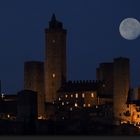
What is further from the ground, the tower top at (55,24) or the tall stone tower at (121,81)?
the tower top at (55,24)

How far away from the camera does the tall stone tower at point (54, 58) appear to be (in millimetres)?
175125

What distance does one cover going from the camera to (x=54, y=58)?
178 meters

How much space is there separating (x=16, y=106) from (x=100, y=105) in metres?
15.5

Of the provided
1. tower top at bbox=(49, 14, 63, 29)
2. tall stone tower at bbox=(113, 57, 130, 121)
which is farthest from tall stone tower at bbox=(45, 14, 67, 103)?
tall stone tower at bbox=(113, 57, 130, 121)

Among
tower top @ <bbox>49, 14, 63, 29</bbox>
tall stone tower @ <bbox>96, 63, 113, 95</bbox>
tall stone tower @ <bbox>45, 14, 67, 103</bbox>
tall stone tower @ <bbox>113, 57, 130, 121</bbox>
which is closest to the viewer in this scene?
tall stone tower @ <bbox>113, 57, 130, 121</bbox>

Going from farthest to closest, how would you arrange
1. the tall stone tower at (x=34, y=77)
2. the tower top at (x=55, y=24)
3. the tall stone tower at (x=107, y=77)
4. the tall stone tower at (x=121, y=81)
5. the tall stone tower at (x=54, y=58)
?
the tower top at (x=55, y=24)
the tall stone tower at (x=54, y=58)
the tall stone tower at (x=107, y=77)
the tall stone tower at (x=34, y=77)
the tall stone tower at (x=121, y=81)

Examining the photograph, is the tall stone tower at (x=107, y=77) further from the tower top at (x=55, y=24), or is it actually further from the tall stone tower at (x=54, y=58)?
the tower top at (x=55, y=24)

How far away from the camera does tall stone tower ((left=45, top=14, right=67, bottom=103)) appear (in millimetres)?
175125

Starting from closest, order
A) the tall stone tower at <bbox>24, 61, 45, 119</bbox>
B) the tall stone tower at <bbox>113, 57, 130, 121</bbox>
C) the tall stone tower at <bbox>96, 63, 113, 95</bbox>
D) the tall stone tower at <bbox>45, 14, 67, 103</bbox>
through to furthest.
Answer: the tall stone tower at <bbox>113, 57, 130, 121</bbox> → the tall stone tower at <bbox>24, 61, 45, 119</bbox> → the tall stone tower at <bbox>96, 63, 113, 95</bbox> → the tall stone tower at <bbox>45, 14, 67, 103</bbox>

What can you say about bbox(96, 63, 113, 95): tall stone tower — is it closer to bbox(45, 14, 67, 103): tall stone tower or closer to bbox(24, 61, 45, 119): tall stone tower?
bbox(45, 14, 67, 103): tall stone tower

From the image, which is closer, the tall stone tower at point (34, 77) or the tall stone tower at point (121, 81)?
the tall stone tower at point (121, 81)

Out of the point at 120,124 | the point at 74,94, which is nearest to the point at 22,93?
the point at 120,124

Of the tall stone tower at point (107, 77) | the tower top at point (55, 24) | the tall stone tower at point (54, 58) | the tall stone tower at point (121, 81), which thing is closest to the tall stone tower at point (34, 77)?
the tall stone tower at point (54, 58)

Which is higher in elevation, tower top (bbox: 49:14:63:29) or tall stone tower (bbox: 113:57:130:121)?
tower top (bbox: 49:14:63:29)
